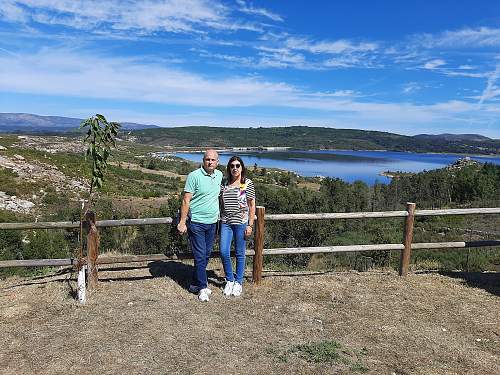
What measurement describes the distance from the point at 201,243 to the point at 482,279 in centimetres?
464

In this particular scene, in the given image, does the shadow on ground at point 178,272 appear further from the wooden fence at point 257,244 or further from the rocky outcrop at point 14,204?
the rocky outcrop at point 14,204

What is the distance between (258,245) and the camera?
626 centimetres

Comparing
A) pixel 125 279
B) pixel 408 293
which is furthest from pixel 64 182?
pixel 408 293

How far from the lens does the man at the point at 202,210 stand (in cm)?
529

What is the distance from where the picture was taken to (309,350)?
438 centimetres

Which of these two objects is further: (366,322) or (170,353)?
(366,322)

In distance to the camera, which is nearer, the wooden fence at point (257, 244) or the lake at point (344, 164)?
the wooden fence at point (257, 244)

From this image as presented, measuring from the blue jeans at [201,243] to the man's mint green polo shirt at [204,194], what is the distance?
0.12 metres

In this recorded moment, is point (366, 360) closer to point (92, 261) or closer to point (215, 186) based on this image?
point (215, 186)

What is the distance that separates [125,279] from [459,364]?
4574mm

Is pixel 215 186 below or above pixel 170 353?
above

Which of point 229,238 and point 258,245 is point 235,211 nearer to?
point 229,238

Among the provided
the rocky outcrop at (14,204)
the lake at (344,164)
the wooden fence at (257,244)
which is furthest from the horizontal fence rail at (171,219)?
the lake at (344,164)

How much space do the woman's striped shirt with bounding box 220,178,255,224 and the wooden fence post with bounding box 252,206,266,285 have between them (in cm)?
50
